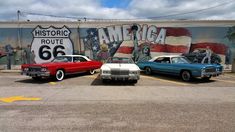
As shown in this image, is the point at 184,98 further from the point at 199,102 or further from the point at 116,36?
the point at 116,36

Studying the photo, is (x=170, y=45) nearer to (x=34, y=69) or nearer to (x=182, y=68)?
(x=182, y=68)

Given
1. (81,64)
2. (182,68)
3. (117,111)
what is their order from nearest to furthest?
(117,111), (182,68), (81,64)

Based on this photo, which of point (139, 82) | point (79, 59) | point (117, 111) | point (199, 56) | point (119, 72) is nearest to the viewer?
point (117, 111)

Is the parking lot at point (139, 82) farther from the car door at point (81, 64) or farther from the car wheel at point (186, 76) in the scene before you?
the car door at point (81, 64)

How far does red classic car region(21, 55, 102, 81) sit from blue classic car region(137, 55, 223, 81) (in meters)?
3.69

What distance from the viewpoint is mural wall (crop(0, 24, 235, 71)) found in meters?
20.8

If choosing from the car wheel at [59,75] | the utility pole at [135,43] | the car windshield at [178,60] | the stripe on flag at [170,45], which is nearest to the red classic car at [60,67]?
the car wheel at [59,75]

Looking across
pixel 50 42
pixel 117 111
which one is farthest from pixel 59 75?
pixel 50 42

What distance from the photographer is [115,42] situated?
2117 cm

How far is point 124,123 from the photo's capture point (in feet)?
18.5

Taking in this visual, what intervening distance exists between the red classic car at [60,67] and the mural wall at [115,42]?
522 cm

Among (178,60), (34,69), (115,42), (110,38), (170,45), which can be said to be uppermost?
(110,38)

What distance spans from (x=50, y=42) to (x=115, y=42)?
5.42 metres

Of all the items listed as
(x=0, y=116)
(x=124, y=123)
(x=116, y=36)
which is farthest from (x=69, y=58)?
(x=124, y=123)
